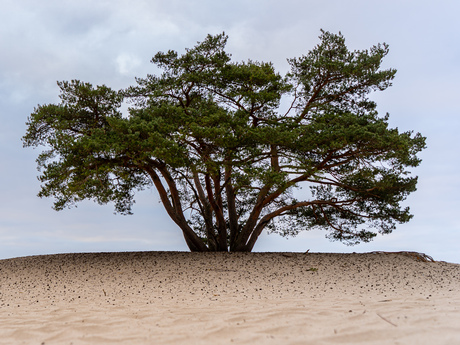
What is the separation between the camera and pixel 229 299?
656 cm

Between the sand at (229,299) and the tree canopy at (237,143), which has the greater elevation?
the tree canopy at (237,143)

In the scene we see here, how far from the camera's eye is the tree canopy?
10.0 m

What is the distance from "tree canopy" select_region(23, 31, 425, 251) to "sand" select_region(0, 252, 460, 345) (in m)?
1.74

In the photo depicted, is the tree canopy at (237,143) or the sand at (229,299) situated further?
the tree canopy at (237,143)

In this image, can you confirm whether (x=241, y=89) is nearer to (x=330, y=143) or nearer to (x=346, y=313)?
(x=330, y=143)

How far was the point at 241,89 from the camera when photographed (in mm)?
11734

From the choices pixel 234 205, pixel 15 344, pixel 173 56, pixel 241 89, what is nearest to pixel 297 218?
pixel 234 205

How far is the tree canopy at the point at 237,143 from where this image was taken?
10.0 meters

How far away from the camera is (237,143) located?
10180mm

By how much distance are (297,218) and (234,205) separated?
2.39 meters

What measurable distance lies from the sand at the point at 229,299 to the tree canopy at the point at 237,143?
1743 millimetres

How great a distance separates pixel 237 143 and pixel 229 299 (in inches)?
184

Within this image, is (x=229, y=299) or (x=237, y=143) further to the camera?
(x=237, y=143)

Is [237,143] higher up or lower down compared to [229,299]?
higher up
